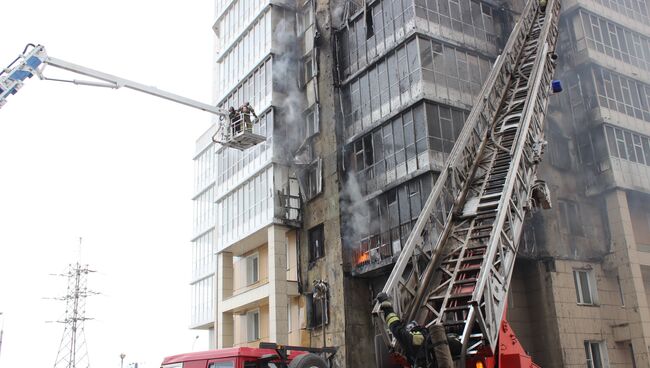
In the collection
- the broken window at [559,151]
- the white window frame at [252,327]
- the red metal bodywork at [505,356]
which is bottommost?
the red metal bodywork at [505,356]

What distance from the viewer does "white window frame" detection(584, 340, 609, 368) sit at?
76.9 ft

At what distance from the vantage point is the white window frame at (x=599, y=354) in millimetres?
23438

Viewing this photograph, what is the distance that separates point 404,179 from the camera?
2458cm

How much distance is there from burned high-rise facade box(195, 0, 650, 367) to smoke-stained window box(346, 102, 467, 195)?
7cm

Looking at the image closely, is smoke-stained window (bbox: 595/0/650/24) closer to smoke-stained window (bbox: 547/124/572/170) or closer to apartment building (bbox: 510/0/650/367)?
apartment building (bbox: 510/0/650/367)

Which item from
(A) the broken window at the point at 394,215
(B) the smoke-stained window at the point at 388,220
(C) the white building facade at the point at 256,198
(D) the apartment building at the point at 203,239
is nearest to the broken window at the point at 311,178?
(C) the white building facade at the point at 256,198

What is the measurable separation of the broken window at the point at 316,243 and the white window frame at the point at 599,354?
11.3m

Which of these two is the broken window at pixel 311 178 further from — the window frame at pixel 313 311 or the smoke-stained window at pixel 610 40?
the smoke-stained window at pixel 610 40

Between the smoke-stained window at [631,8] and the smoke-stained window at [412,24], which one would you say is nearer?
the smoke-stained window at [412,24]

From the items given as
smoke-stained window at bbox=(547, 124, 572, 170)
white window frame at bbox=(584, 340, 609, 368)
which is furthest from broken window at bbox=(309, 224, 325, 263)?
white window frame at bbox=(584, 340, 609, 368)

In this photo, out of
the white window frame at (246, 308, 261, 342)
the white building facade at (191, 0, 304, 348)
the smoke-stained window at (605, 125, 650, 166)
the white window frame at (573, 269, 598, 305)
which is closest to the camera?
the white window frame at (573, 269, 598, 305)

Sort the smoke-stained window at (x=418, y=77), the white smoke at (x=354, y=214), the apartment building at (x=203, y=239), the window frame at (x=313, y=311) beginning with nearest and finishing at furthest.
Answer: the smoke-stained window at (x=418, y=77), the white smoke at (x=354, y=214), the window frame at (x=313, y=311), the apartment building at (x=203, y=239)

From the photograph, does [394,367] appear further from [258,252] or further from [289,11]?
[289,11]

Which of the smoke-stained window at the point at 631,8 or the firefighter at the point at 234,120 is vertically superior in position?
the smoke-stained window at the point at 631,8
